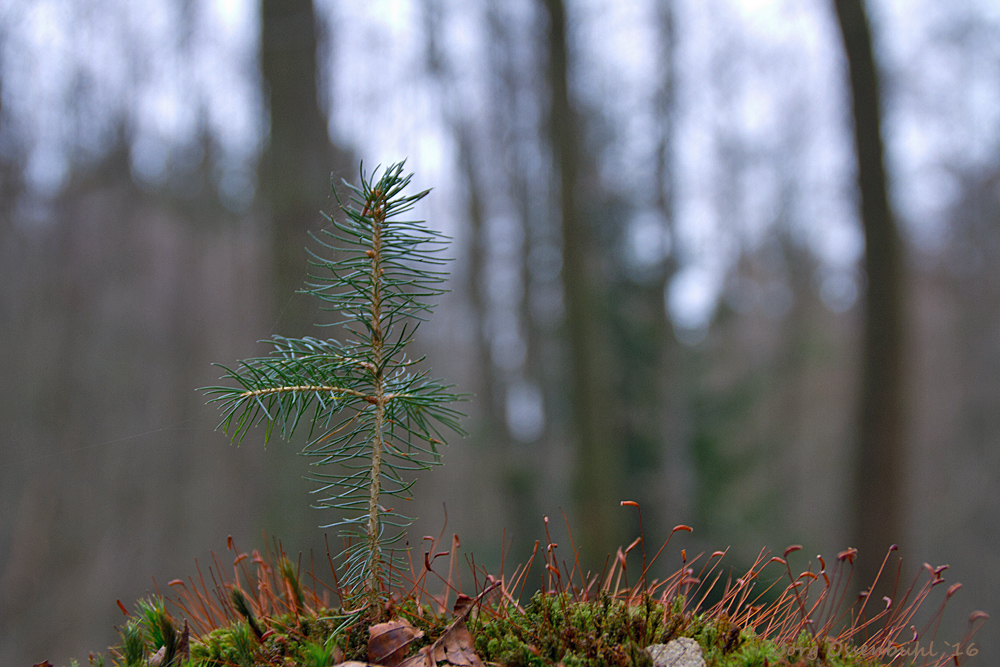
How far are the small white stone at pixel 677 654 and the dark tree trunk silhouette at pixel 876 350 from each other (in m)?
4.55

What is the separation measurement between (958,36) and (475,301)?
9922mm

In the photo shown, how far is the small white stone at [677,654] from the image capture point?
1021mm

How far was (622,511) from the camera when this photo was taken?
7.26 m

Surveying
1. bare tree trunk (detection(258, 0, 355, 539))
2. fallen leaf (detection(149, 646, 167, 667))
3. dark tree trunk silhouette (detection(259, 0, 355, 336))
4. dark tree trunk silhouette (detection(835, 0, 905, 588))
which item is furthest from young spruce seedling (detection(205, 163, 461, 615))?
dark tree trunk silhouette (detection(835, 0, 905, 588))

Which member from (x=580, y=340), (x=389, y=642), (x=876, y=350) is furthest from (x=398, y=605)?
(x=580, y=340)

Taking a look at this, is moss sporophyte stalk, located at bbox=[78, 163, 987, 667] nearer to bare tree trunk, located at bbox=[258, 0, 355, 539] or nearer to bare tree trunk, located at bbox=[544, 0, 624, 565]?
bare tree trunk, located at bbox=[258, 0, 355, 539]

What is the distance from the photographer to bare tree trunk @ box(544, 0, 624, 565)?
241 inches

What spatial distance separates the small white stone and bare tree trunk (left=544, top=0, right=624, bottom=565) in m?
5.08

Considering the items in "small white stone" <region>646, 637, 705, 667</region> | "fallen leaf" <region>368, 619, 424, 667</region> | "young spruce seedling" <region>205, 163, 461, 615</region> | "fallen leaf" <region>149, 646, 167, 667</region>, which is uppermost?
"young spruce seedling" <region>205, 163, 461, 615</region>

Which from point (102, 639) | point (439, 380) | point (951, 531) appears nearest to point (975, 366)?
point (951, 531)

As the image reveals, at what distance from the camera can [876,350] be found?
4.85 m

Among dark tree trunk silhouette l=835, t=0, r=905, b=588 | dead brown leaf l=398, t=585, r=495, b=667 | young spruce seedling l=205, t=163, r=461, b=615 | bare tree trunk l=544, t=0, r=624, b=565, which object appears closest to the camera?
dead brown leaf l=398, t=585, r=495, b=667

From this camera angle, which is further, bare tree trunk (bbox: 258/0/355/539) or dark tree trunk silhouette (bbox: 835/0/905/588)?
dark tree trunk silhouette (bbox: 835/0/905/588)

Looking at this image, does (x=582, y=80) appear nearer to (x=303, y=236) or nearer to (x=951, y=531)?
(x=303, y=236)
